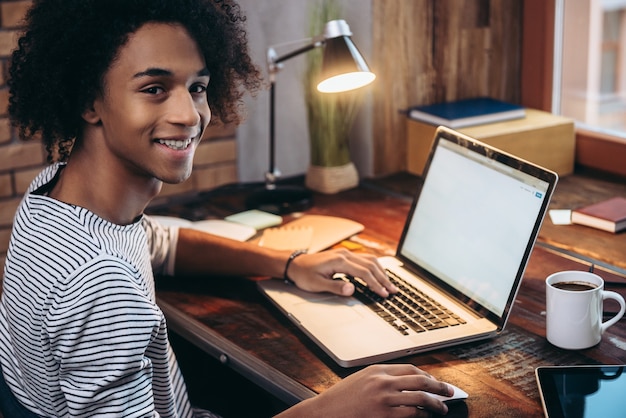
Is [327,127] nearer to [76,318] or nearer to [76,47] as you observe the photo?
[76,47]

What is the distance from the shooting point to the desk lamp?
183cm

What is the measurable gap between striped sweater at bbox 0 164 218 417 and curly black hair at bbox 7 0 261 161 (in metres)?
0.14

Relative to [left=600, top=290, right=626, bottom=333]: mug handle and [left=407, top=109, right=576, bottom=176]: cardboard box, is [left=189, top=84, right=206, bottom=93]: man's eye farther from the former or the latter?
[left=407, top=109, right=576, bottom=176]: cardboard box

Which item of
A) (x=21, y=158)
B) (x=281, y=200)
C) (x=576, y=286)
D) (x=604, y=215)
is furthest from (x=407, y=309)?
(x=21, y=158)

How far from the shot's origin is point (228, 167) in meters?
2.36

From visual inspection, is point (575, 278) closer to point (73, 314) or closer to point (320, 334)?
point (320, 334)

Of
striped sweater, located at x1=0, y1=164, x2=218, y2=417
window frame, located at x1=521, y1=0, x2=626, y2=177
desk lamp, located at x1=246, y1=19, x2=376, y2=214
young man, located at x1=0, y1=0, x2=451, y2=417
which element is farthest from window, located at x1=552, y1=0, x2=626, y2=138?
striped sweater, located at x1=0, y1=164, x2=218, y2=417

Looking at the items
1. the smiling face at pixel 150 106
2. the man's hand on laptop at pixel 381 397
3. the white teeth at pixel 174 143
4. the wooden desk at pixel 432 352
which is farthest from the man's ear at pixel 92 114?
the man's hand on laptop at pixel 381 397

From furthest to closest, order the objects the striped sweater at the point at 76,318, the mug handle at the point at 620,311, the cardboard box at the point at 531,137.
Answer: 1. the cardboard box at the point at 531,137
2. the mug handle at the point at 620,311
3. the striped sweater at the point at 76,318

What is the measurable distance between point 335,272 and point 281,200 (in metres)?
0.58

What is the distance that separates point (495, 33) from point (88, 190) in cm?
147

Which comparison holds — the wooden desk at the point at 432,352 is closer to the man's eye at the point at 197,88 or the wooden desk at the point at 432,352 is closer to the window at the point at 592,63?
the man's eye at the point at 197,88

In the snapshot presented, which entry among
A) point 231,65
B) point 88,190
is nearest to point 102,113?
point 88,190

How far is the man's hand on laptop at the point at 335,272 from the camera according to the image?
5.08ft
